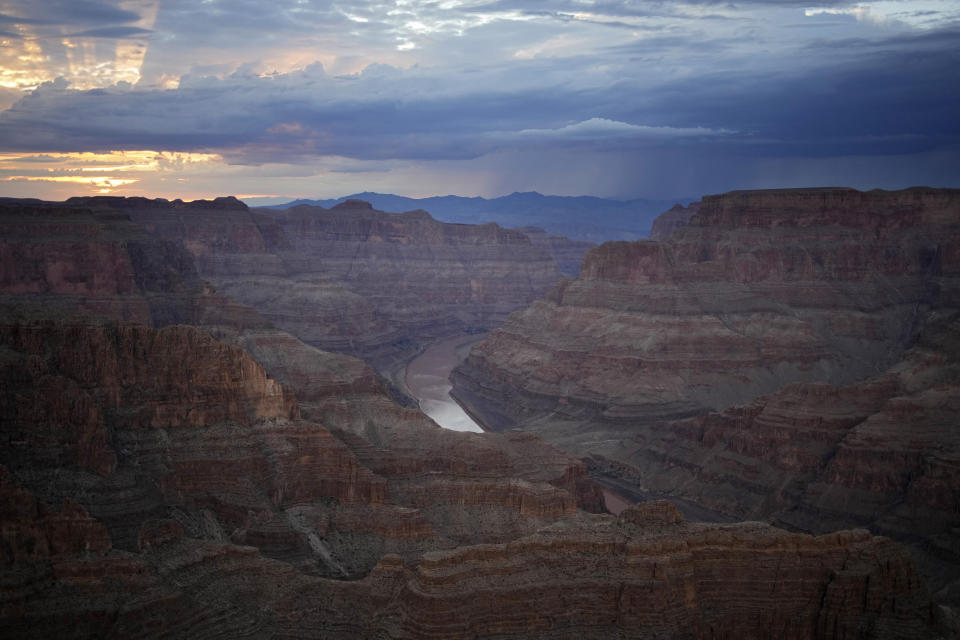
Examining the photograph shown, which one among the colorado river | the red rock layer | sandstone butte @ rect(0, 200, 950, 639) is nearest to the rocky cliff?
the red rock layer

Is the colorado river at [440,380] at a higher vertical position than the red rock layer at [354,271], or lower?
lower

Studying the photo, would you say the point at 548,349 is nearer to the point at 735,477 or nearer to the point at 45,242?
the point at 735,477

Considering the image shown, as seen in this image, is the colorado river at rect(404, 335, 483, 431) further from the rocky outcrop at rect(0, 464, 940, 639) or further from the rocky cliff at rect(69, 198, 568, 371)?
the rocky outcrop at rect(0, 464, 940, 639)

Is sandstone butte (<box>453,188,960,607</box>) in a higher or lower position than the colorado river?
higher

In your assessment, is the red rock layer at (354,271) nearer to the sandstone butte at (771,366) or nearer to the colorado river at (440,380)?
the colorado river at (440,380)

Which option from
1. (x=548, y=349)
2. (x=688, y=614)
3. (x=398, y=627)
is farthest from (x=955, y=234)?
(x=398, y=627)

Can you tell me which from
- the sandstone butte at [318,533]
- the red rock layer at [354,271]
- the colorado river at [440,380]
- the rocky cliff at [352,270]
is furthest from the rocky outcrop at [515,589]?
the red rock layer at [354,271]

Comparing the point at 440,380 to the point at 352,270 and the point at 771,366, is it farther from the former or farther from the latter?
the point at 352,270
